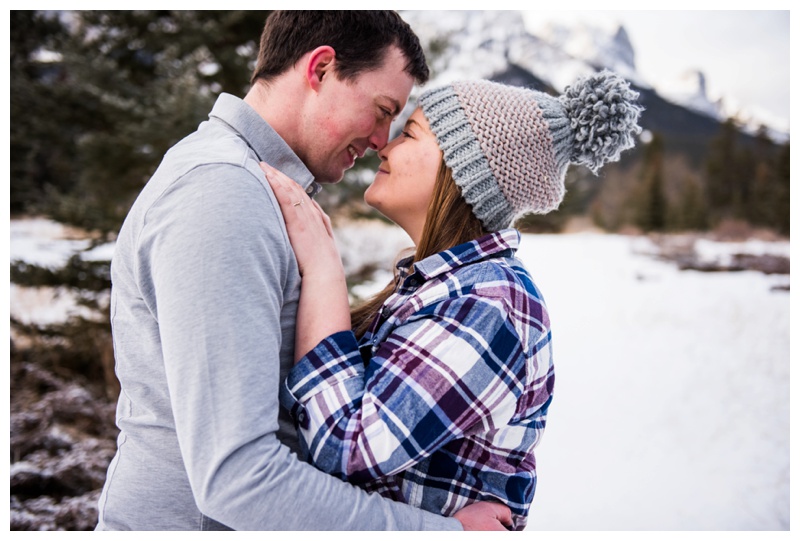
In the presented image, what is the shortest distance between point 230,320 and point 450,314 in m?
0.49

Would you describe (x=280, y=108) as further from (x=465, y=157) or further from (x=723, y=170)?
(x=723, y=170)

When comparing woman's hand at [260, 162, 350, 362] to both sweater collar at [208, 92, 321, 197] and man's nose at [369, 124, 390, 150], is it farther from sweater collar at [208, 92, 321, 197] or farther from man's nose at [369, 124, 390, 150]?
man's nose at [369, 124, 390, 150]

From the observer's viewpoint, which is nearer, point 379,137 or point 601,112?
point 601,112

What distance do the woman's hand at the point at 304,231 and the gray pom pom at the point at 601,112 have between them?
83 centimetres

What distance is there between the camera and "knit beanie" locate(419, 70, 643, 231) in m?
1.57

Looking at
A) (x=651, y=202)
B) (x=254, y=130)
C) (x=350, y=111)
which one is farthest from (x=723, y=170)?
Result: (x=254, y=130)

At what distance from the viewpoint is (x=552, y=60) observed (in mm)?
14891

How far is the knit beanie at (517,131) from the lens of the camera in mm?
1565

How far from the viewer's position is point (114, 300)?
1326 mm

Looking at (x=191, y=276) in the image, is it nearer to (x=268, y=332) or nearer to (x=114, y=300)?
(x=268, y=332)
